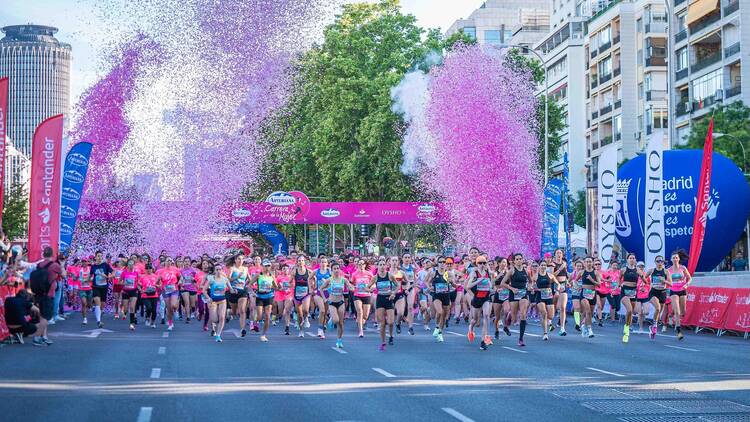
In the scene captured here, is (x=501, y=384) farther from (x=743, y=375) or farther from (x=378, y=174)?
(x=378, y=174)

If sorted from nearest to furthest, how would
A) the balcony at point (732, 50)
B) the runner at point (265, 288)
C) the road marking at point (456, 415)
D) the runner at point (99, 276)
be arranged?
the road marking at point (456, 415) → the runner at point (265, 288) → the runner at point (99, 276) → the balcony at point (732, 50)

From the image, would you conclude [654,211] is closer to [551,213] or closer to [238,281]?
[551,213]

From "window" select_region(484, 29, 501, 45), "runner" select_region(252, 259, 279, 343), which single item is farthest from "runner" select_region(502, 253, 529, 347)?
"window" select_region(484, 29, 501, 45)

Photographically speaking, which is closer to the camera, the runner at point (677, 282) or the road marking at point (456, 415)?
the road marking at point (456, 415)

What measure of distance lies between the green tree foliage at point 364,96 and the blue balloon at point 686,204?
18.4 metres

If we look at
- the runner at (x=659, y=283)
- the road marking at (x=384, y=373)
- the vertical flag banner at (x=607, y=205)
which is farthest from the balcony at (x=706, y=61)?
the road marking at (x=384, y=373)

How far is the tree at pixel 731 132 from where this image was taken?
51844mm

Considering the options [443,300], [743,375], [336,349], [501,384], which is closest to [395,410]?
[501,384]

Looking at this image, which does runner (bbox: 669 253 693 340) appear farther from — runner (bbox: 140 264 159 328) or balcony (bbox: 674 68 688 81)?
balcony (bbox: 674 68 688 81)

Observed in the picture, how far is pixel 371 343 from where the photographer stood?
24.0 m

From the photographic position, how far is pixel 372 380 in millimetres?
16047

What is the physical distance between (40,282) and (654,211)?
56.0 feet

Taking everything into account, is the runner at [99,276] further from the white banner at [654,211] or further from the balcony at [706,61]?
the balcony at [706,61]

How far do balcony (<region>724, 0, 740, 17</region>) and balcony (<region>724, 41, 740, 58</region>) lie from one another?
6.05ft
